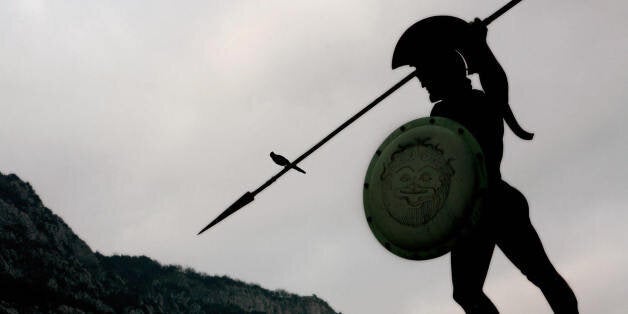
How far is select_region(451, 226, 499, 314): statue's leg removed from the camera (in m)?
3.71

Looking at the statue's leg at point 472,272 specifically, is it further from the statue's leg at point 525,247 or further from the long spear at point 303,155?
the long spear at point 303,155

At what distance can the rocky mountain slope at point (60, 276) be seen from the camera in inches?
3767

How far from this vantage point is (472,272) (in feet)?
12.2

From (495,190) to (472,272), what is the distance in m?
0.50

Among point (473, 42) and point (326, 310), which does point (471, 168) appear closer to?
point (473, 42)

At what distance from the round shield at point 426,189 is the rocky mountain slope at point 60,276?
88.4 meters

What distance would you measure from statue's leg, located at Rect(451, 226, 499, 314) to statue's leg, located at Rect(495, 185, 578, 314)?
0.21 metres

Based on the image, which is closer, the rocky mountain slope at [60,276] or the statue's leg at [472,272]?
the statue's leg at [472,272]

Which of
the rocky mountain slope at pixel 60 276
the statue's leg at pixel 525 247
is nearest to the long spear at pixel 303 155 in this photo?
the statue's leg at pixel 525 247

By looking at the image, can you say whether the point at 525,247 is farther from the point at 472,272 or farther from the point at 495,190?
the point at 495,190

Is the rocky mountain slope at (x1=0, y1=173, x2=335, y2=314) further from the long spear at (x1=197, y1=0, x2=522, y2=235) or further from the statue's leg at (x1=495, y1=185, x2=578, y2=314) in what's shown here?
the statue's leg at (x1=495, y1=185, x2=578, y2=314)

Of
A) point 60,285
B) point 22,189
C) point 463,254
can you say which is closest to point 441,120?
point 463,254

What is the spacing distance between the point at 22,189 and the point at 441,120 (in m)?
126

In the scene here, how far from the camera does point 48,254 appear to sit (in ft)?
352
